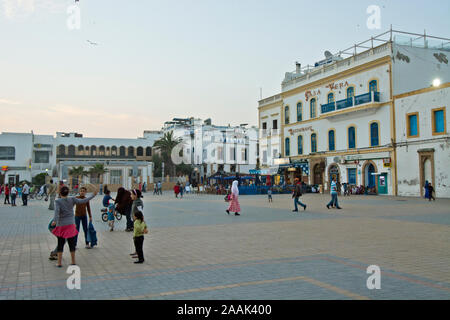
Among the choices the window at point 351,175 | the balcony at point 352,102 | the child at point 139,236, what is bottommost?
the child at point 139,236

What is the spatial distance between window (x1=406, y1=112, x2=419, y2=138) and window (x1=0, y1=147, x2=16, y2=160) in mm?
52139

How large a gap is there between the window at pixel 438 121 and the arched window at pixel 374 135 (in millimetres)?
5632

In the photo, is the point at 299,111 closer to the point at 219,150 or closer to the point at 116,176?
the point at 219,150

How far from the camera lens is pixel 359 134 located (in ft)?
123

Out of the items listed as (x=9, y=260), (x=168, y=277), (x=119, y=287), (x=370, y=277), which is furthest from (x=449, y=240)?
(x=9, y=260)

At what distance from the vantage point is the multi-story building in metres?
31.7

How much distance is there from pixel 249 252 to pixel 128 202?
5089 mm

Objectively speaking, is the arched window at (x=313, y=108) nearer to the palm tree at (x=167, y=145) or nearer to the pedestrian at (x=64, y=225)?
the palm tree at (x=167, y=145)

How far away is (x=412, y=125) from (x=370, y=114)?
4.58m

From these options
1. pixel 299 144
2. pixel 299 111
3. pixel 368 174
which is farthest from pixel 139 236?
pixel 299 111

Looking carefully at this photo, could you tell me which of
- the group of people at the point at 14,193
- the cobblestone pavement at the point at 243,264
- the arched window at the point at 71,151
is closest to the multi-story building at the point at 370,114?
the cobblestone pavement at the point at 243,264

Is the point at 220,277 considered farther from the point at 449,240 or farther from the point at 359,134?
the point at 359,134

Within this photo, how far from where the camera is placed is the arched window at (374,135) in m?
35.6
